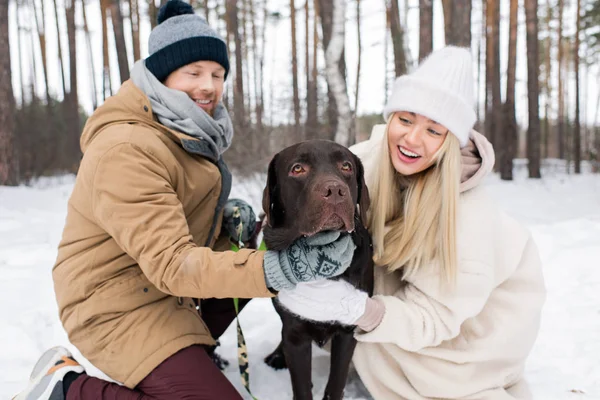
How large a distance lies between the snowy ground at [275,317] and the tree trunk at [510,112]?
595 cm

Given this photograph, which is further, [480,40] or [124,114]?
[480,40]

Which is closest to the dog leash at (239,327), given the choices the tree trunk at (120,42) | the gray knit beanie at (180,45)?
the gray knit beanie at (180,45)

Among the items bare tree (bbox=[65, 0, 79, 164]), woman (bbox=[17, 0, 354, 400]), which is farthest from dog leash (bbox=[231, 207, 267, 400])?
bare tree (bbox=[65, 0, 79, 164])

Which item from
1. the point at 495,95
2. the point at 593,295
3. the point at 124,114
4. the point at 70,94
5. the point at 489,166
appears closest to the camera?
the point at 124,114

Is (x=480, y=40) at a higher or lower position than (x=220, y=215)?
higher

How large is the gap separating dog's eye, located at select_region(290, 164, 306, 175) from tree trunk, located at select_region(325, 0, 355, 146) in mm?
4028

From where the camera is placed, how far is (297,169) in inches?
69.3

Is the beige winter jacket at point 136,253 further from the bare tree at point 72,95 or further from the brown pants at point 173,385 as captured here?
the bare tree at point 72,95

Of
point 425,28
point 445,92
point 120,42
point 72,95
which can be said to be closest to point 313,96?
point 425,28

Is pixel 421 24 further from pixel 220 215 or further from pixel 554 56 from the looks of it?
pixel 554 56

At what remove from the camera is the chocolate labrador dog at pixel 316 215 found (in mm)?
1562

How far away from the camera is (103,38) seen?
1466cm

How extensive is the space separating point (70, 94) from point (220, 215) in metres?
14.5

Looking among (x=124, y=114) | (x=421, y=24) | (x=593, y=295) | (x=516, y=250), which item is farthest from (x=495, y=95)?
(x=124, y=114)
